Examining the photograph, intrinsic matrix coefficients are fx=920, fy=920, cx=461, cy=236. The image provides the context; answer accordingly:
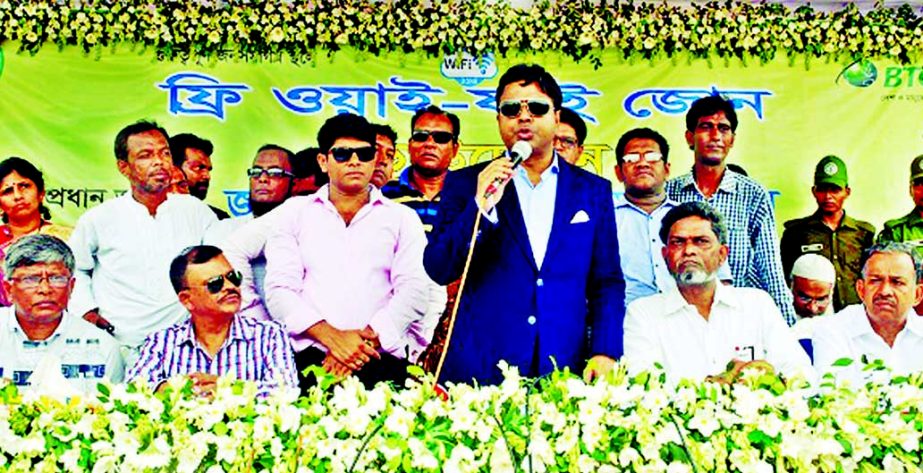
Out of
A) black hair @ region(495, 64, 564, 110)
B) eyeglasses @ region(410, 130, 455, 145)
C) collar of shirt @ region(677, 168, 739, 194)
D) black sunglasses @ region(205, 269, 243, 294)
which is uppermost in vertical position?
black hair @ region(495, 64, 564, 110)

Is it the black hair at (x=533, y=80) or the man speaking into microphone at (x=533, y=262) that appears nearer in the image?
the man speaking into microphone at (x=533, y=262)

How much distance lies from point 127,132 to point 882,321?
11.3 feet

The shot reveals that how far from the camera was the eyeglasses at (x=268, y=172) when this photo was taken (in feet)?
13.4

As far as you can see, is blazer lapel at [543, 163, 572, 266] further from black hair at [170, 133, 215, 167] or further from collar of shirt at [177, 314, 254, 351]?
black hair at [170, 133, 215, 167]

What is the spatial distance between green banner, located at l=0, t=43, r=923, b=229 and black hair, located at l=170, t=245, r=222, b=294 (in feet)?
0.79

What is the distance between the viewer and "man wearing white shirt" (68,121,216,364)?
3.95m

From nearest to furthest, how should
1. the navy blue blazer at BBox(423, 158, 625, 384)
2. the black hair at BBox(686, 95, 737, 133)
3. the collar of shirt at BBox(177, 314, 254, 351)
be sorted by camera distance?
the navy blue blazer at BBox(423, 158, 625, 384), the collar of shirt at BBox(177, 314, 254, 351), the black hair at BBox(686, 95, 737, 133)

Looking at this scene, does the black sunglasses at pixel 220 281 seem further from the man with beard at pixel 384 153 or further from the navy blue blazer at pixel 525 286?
the navy blue blazer at pixel 525 286

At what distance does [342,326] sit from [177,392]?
153 centimetres

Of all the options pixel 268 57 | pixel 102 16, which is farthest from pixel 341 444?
pixel 102 16

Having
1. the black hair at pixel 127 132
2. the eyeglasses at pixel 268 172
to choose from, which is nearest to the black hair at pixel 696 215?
the eyeglasses at pixel 268 172

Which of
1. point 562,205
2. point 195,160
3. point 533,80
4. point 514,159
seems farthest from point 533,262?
point 195,160

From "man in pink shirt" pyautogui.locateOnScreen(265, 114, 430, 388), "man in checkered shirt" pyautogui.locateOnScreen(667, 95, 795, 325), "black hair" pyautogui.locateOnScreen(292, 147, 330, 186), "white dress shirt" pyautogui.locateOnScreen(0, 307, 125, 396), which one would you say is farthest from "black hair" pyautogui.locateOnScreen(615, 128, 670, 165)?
"white dress shirt" pyautogui.locateOnScreen(0, 307, 125, 396)

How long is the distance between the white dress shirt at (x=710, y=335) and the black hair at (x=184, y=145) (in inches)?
78.1
